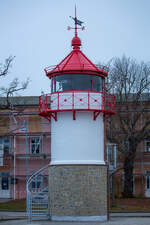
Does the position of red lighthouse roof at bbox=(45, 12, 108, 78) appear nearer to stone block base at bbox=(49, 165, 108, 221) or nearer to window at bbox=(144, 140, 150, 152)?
stone block base at bbox=(49, 165, 108, 221)

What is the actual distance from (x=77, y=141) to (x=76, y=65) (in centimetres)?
379

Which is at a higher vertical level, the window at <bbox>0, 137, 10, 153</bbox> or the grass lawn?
the window at <bbox>0, 137, 10, 153</bbox>

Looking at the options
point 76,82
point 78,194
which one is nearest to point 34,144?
point 76,82

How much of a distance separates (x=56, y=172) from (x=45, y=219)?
2.38 m

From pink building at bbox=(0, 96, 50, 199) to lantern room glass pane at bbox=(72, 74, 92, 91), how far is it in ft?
63.2

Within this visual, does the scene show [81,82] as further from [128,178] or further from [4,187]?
[4,187]

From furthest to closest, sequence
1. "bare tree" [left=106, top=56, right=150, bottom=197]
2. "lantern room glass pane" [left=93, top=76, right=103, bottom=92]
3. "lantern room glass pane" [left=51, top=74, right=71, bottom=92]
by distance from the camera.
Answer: "bare tree" [left=106, top=56, right=150, bottom=197] → "lantern room glass pane" [left=93, top=76, right=103, bottom=92] → "lantern room glass pane" [left=51, top=74, right=71, bottom=92]

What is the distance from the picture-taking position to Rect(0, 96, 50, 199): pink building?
46031mm

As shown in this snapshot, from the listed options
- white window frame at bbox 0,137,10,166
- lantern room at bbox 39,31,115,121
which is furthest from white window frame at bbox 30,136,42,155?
lantern room at bbox 39,31,115,121

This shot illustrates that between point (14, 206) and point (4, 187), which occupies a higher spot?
point (4, 187)

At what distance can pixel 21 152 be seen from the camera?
46.6 meters

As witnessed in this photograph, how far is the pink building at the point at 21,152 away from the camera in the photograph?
4603 cm

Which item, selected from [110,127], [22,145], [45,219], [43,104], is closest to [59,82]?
[43,104]

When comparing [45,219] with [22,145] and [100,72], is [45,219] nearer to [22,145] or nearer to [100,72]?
[100,72]
